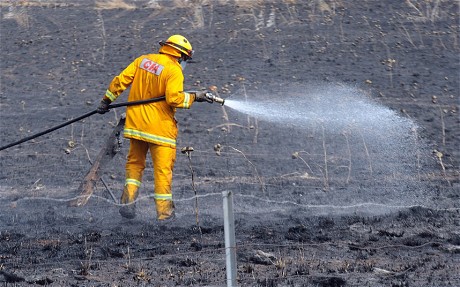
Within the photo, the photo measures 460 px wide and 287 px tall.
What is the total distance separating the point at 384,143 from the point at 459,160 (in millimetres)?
1013

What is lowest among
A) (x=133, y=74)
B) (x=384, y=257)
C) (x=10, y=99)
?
(x=10, y=99)

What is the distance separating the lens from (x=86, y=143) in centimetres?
1223

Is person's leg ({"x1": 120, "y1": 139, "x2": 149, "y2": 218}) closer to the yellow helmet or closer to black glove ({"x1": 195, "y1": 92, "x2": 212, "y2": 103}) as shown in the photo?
black glove ({"x1": 195, "y1": 92, "x2": 212, "y2": 103})

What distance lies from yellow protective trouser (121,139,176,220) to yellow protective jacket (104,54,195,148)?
14cm

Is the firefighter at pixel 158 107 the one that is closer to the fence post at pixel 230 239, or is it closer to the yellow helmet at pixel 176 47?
the yellow helmet at pixel 176 47

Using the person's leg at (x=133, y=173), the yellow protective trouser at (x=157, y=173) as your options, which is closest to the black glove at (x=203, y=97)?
the yellow protective trouser at (x=157, y=173)

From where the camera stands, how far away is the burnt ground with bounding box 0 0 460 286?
772cm

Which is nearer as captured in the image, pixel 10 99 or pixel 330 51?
pixel 10 99

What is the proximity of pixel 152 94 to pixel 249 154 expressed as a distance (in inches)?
110

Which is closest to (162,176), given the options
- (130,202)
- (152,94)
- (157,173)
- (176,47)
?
(157,173)

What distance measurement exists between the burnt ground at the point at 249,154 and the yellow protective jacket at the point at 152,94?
0.71m

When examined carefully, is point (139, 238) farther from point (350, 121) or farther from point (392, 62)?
point (392, 62)

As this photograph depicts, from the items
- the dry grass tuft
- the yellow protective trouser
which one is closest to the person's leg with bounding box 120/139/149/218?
the yellow protective trouser

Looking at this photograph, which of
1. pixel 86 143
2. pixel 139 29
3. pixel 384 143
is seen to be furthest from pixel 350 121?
pixel 139 29
